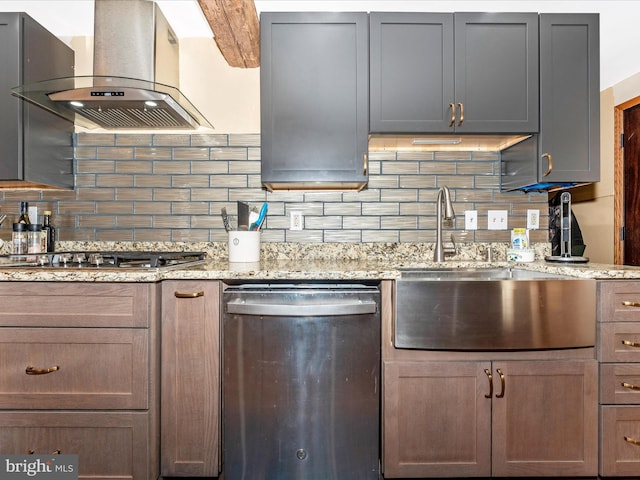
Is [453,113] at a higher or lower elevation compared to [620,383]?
higher

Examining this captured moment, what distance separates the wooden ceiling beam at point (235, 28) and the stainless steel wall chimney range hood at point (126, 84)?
336mm

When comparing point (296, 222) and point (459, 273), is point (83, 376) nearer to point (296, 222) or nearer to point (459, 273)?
point (296, 222)

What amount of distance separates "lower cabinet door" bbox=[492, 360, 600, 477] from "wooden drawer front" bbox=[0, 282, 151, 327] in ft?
4.69

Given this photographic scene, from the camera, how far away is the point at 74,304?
139 cm

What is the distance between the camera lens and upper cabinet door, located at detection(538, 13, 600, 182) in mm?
1792

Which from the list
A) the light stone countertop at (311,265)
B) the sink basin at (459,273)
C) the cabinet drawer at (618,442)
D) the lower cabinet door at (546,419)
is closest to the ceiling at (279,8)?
the light stone countertop at (311,265)

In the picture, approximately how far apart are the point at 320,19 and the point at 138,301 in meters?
1.54

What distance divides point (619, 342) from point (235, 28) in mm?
2174

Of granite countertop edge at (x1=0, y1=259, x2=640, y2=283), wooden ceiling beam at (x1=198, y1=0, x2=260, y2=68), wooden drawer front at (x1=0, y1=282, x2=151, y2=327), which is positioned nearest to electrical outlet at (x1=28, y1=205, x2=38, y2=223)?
granite countertop edge at (x1=0, y1=259, x2=640, y2=283)

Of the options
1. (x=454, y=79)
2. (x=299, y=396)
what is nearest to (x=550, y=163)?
(x=454, y=79)

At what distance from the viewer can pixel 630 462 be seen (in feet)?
4.72

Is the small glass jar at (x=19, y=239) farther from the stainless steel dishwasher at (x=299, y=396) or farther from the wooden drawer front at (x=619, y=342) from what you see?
the wooden drawer front at (x=619, y=342)

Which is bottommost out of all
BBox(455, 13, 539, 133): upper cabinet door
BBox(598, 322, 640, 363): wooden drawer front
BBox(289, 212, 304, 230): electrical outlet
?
BBox(598, 322, 640, 363): wooden drawer front

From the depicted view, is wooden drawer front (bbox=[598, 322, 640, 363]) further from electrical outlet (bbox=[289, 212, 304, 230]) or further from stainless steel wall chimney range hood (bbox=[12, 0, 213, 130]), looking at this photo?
stainless steel wall chimney range hood (bbox=[12, 0, 213, 130])
